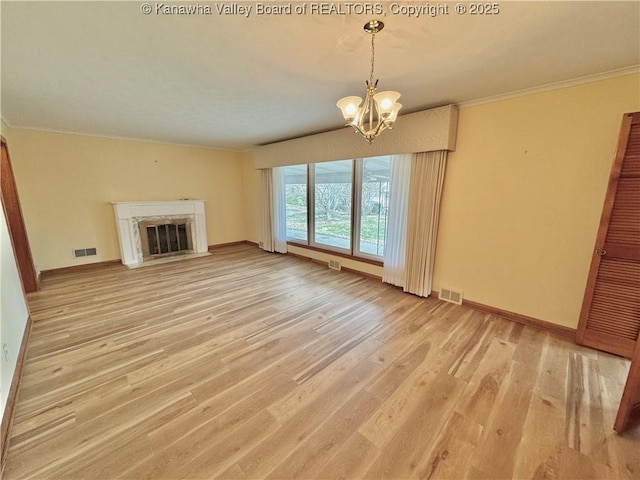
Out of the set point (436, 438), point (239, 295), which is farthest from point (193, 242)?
point (436, 438)

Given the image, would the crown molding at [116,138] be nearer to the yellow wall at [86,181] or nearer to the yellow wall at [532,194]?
the yellow wall at [86,181]

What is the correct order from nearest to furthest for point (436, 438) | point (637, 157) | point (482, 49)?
point (436, 438), point (482, 49), point (637, 157)

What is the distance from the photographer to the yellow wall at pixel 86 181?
3967 millimetres

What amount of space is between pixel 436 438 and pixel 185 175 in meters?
5.99

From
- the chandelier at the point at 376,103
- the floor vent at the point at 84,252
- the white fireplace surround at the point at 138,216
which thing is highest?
the chandelier at the point at 376,103

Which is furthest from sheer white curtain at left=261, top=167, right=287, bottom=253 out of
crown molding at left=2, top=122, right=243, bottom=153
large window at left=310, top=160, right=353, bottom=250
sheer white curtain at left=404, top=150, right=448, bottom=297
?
sheer white curtain at left=404, top=150, right=448, bottom=297

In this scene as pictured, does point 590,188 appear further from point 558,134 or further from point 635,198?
point 558,134

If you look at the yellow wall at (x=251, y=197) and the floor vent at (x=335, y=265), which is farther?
the yellow wall at (x=251, y=197)

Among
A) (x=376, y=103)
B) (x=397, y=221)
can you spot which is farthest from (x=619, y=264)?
(x=376, y=103)

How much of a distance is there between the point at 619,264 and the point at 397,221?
2.14m

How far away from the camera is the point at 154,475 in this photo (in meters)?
1.31

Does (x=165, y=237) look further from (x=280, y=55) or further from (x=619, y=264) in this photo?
(x=619, y=264)

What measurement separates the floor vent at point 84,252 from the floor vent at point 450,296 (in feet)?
19.3

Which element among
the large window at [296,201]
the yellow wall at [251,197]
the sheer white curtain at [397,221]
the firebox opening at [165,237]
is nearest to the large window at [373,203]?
the sheer white curtain at [397,221]
